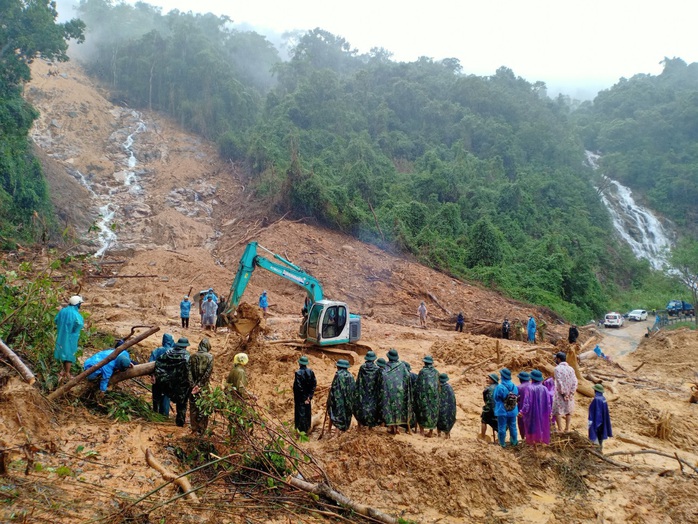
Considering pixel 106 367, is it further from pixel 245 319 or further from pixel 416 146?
pixel 416 146

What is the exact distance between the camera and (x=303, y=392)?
6977mm

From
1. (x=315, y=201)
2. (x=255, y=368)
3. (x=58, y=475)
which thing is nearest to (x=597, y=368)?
(x=255, y=368)

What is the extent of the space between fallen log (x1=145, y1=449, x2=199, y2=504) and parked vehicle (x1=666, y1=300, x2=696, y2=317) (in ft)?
102

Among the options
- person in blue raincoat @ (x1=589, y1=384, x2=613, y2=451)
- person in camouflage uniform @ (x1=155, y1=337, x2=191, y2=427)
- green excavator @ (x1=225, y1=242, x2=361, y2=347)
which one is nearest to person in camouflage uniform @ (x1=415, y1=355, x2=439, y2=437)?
person in blue raincoat @ (x1=589, y1=384, x2=613, y2=451)

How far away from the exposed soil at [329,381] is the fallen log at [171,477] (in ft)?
0.23

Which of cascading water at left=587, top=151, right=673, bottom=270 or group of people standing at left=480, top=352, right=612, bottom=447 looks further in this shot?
cascading water at left=587, top=151, right=673, bottom=270

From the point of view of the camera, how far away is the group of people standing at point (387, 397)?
675cm

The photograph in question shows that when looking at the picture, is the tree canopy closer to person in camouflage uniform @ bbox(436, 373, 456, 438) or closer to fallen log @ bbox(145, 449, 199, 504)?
fallen log @ bbox(145, 449, 199, 504)

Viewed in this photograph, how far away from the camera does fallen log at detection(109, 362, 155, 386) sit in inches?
244

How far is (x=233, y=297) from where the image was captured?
10898mm

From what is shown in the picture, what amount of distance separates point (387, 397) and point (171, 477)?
3117 millimetres

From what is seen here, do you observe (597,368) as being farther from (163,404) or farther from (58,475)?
(58,475)

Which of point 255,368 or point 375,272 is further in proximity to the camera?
point 375,272

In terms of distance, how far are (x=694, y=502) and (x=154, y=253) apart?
21010mm
